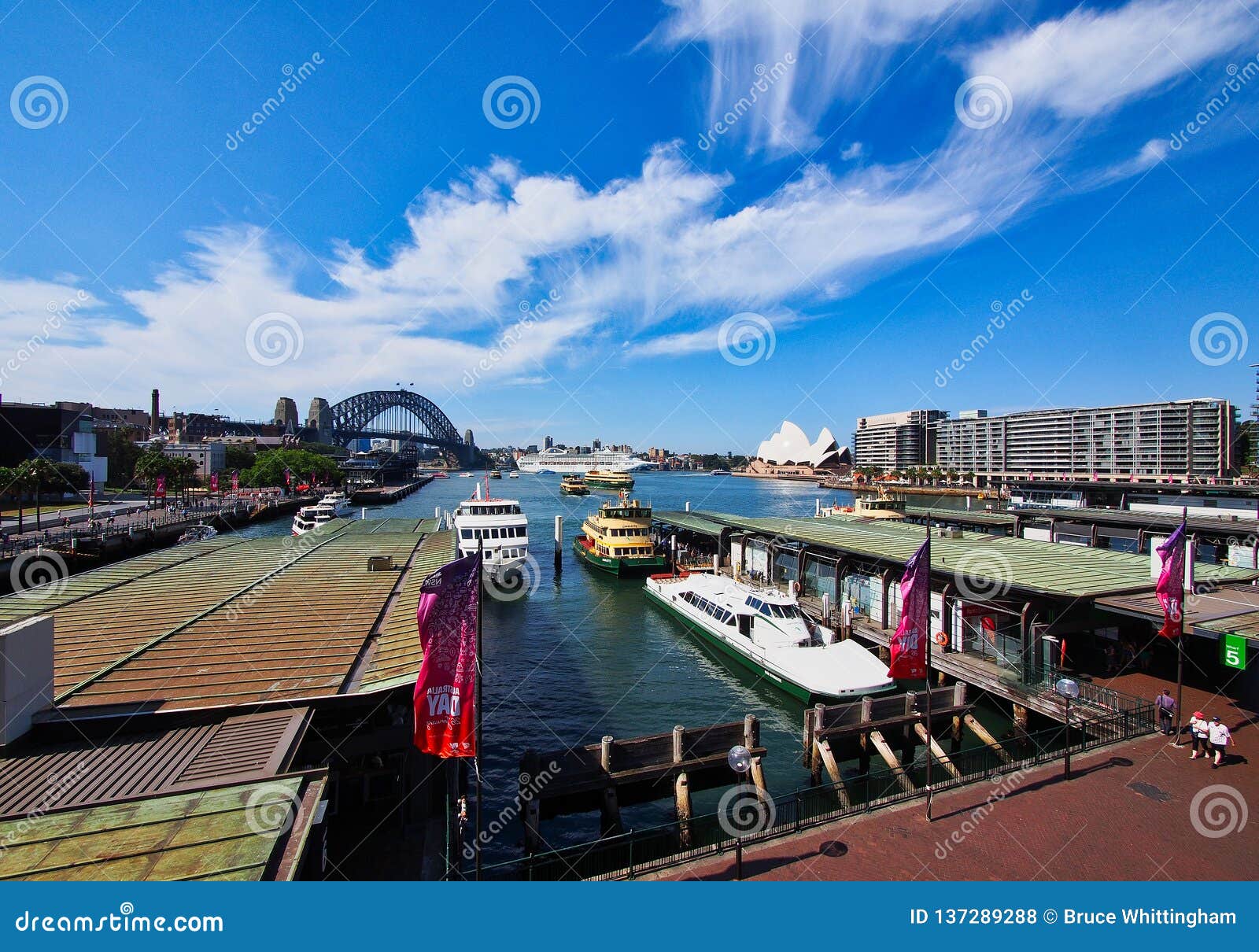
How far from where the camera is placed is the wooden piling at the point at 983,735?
50.5 feet

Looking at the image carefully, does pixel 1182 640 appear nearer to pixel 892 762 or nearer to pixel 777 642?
pixel 892 762

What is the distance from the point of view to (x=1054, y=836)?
10.4m

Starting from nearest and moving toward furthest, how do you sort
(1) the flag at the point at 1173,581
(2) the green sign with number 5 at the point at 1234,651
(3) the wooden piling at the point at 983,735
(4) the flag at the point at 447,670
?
(4) the flag at the point at 447,670, (1) the flag at the point at 1173,581, (2) the green sign with number 5 at the point at 1234,651, (3) the wooden piling at the point at 983,735

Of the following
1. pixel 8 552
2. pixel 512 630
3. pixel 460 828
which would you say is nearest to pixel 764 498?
pixel 512 630

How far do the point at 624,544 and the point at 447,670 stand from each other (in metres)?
36.5

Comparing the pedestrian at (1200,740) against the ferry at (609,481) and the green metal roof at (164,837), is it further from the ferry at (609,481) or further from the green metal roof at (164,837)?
the ferry at (609,481)

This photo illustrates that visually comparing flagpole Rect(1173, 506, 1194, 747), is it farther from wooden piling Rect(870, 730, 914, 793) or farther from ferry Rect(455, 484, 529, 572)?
ferry Rect(455, 484, 529, 572)

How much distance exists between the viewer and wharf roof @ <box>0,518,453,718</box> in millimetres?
11180

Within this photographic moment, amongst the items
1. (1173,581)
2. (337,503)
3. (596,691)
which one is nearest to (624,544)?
(596,691)

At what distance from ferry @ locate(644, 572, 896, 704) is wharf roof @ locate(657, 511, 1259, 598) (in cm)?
411

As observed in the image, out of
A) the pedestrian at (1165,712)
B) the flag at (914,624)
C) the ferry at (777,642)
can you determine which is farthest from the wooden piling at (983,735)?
the flag at (914,624)

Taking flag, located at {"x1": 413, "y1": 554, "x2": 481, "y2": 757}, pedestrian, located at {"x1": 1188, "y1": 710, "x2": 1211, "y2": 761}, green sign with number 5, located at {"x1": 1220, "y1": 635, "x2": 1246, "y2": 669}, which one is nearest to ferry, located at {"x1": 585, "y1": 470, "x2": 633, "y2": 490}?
green sign with number 5, located at {"x1": 1220, "y1": 635, "x2": 1246, "y2": 669}

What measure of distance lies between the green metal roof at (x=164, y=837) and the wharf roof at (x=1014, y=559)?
1949 centimetres

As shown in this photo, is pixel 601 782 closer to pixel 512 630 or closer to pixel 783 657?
pixel 783 657
